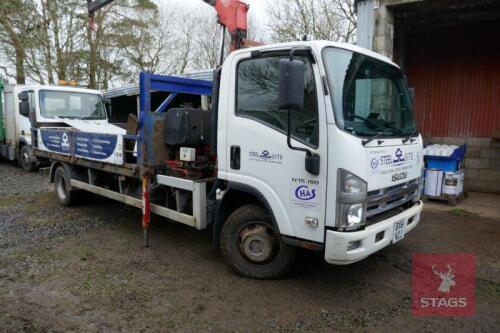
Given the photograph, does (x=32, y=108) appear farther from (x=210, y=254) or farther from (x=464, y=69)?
(x=464, y=69)

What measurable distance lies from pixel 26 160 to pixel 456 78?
11469mm

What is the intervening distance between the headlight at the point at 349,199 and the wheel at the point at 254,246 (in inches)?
28.0

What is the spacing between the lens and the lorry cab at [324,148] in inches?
118

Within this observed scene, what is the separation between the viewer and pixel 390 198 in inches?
136

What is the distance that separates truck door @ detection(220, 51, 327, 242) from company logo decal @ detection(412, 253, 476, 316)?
1.28 meters

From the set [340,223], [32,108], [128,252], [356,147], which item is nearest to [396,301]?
[340,223]

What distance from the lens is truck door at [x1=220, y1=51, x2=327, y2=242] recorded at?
122 inches

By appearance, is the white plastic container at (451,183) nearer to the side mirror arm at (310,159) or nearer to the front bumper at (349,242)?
the front bumper at (349,242)

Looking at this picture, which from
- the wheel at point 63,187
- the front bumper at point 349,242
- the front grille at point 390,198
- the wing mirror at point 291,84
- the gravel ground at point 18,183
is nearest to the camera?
the wing mirror at point 291,84

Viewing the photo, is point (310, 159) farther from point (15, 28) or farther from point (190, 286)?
point (15, 28)

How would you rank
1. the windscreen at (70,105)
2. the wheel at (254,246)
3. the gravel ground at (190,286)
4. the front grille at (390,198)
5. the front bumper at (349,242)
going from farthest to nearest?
the windscreen at (70,105) < the wheel at (254,246) < the front grille at (390,198) < the gravel ground at (190,286) < the front bumper at (349,242)

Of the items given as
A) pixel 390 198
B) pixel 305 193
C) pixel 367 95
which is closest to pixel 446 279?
A: pixel 390 198

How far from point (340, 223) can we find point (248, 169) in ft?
3.35

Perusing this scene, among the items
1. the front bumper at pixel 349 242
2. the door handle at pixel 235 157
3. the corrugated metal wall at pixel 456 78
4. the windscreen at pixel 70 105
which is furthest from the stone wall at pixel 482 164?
the windscreen at pixel 70 105
